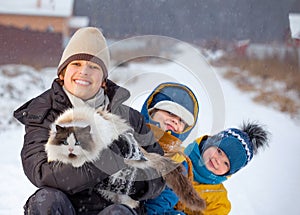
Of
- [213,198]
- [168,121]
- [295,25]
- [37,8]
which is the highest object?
[295,25]

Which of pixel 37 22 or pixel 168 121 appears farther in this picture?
pixel 37 22

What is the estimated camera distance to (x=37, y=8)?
7562 millimetres

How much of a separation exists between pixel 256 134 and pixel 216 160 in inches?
10.4

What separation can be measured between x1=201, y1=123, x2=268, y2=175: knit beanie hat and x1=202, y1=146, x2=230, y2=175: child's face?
0.01 m

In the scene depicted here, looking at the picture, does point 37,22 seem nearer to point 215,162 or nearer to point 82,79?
point 215,162

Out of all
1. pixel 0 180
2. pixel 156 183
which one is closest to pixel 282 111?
pixel 0 180

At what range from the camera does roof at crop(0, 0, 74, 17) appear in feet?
24.6

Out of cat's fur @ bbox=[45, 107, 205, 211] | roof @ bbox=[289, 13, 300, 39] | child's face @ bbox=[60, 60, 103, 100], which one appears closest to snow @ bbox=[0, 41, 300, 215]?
child's face @ bbox=[60, 60, 103, 100]

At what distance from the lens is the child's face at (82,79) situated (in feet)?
3.59

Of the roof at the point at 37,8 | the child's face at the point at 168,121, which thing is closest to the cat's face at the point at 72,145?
the child's face at the point at 168,121

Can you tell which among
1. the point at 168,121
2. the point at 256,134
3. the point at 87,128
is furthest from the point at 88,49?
the point at 256,134

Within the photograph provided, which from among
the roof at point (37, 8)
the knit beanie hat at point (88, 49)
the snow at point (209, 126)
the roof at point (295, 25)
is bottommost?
the snow at point (209, 126)

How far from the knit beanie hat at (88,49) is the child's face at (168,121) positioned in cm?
34

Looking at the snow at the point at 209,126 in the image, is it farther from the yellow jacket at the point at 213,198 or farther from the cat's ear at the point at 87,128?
the cat's ear at the point at 87,128
